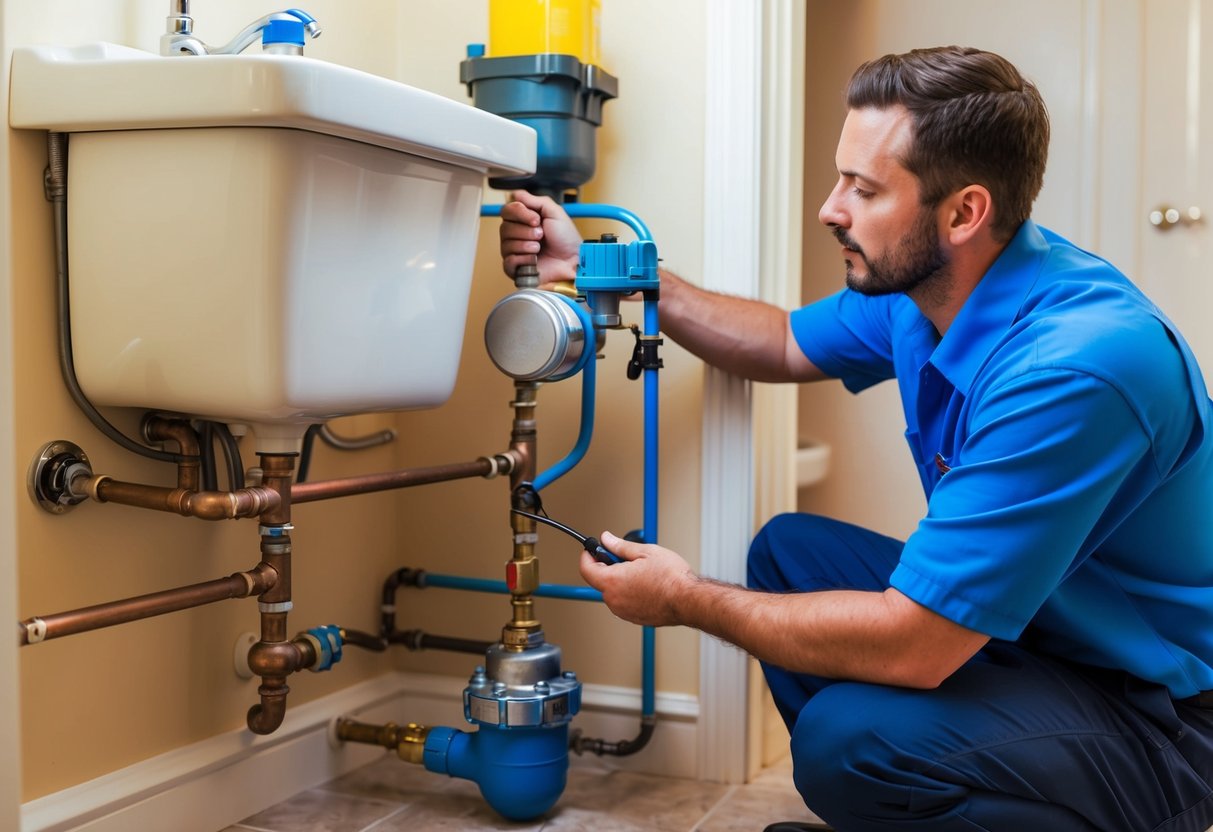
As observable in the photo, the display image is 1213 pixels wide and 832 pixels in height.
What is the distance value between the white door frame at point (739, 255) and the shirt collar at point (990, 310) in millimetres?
466

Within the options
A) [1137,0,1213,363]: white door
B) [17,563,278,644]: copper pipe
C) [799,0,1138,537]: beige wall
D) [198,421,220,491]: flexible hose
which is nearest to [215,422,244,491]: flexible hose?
[198,421,220,491]: flexible hose

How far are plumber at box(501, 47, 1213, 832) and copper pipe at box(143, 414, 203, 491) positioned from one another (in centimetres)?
44

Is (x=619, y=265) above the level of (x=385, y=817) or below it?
above

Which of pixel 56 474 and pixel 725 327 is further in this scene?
pixel 725 327

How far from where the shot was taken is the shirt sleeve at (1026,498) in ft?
3.34

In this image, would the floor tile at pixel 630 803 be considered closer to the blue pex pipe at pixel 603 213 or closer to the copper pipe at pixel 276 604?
the copper pipe at pixel 276 604

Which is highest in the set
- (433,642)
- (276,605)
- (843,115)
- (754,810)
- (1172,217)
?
(843,115)

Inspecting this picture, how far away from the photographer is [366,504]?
5.78ft

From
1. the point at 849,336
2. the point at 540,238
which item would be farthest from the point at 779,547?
the point at 540,238

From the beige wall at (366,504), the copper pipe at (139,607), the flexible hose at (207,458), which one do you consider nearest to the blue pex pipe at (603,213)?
the beige wall at (366,504)

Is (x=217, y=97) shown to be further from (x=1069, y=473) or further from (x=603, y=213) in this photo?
(x=1069, y=473)

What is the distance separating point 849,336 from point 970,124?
40 cm

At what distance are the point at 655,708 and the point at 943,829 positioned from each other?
616 millimetres

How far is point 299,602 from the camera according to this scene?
161 cm
